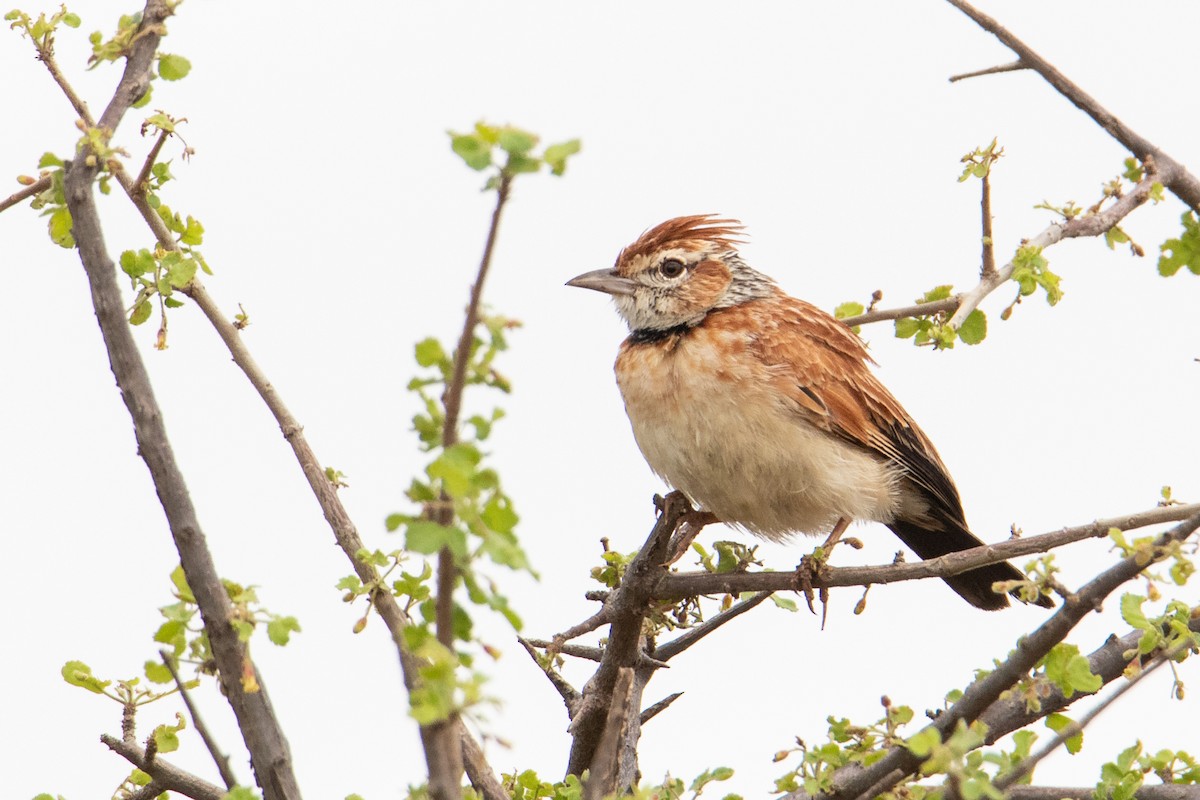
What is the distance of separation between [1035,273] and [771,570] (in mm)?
1408

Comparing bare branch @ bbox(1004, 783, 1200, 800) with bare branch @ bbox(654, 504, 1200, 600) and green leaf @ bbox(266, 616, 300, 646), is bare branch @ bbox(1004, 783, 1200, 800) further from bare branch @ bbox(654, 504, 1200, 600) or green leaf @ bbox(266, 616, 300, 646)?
green leaf @ bbox(266, 616, 300, 646)

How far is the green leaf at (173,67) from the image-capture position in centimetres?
380

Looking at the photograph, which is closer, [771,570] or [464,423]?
[464,423]

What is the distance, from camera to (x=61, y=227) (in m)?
3.99

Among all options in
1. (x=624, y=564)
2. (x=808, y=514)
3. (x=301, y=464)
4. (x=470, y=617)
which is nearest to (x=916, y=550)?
(x=808, y=514)

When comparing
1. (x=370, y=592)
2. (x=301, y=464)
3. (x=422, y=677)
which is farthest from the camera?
(x=301, y=464)

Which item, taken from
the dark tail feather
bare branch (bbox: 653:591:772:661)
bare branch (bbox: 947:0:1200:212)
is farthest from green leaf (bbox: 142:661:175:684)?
the dark tail feather

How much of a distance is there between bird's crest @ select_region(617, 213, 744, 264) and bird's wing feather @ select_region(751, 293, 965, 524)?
44 centimetres

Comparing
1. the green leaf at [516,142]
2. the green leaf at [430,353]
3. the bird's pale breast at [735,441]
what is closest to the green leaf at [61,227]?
the green leaf at [430,353]

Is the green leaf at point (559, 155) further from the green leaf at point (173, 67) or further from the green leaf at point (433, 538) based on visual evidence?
the green leaf at point (173, 67)

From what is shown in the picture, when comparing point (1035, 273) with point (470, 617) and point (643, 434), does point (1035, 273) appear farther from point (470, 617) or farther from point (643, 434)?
point (470, 617)

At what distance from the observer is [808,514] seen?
6129 mm

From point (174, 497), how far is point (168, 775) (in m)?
1.11

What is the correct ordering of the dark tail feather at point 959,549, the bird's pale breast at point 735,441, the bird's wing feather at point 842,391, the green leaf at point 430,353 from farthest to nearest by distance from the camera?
1. the dark tail feather at point 959,549
2. the bird's wing feather at point 842,391
3. the bird's pale breast at point 735,441
4. the green leaf at point 430,353
